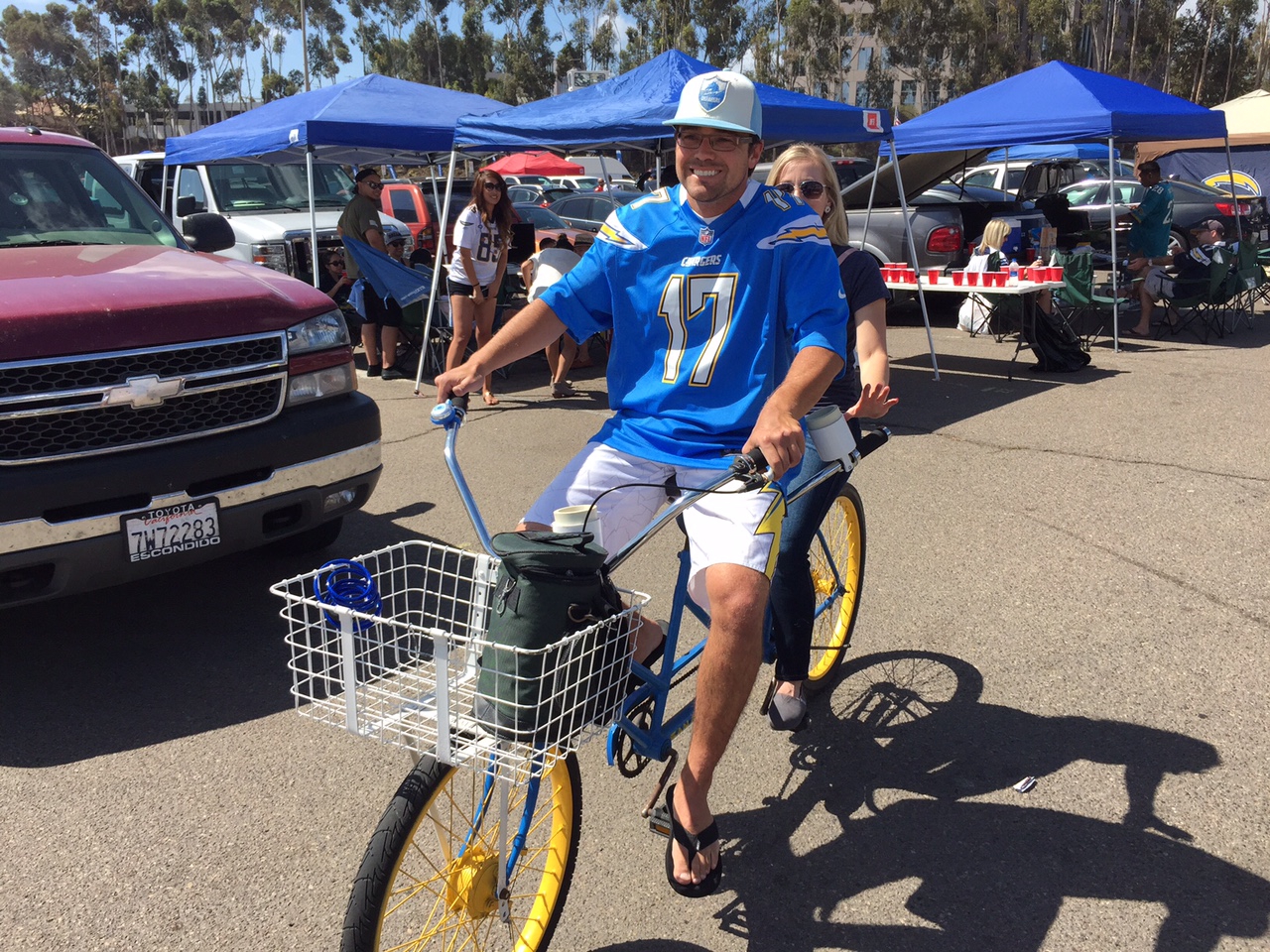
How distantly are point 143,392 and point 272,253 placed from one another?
8518 mm

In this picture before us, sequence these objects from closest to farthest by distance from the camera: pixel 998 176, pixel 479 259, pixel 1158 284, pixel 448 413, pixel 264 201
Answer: pixel 448 413
pixel 479 259
pixel 1158 284
pixel 264 201
pixel 998 176

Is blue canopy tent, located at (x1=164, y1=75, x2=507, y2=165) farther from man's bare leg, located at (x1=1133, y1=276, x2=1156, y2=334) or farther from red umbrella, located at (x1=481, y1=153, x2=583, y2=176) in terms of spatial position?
red umbrella, located at (x1=481, y1=153, x2=583, y2=176)

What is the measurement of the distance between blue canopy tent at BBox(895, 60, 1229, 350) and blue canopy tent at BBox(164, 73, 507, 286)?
5238 millimetres

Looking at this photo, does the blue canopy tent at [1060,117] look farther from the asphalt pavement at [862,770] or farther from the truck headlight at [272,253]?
the truck headlight at [272,253]

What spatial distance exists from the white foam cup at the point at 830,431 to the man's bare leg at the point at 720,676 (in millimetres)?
449

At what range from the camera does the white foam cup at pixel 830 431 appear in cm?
271

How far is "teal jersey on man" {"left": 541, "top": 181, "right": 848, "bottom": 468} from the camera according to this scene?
2680 mm

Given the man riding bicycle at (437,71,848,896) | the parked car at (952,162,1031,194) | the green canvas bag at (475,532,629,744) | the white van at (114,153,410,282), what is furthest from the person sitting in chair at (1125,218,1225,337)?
the green canvas bag at (475,532,629,744)

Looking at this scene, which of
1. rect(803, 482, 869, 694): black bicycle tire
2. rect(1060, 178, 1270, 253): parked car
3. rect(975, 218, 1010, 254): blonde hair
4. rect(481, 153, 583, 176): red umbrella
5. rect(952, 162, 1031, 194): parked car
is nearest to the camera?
rect(803, 482, 869, 694): black bicycle tire

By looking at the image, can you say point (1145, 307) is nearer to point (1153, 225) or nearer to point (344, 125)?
point (1153, 225)

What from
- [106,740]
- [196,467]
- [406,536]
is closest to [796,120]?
[406,536]

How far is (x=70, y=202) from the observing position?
527 cm

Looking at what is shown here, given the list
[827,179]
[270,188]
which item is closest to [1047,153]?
[270,188]

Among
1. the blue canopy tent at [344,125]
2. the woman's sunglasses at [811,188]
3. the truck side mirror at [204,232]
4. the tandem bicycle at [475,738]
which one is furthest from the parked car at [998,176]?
the tandem bicycle at [475,738]
